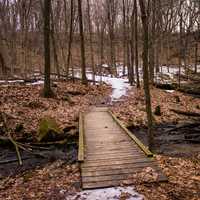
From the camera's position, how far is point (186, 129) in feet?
54.9

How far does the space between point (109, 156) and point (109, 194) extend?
8.41 feet

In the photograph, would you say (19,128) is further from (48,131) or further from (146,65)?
(146,65)

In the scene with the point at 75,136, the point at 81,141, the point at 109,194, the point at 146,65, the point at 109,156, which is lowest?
the point at 75,136

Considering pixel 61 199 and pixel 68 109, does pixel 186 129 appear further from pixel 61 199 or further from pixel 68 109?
pixel 61 199

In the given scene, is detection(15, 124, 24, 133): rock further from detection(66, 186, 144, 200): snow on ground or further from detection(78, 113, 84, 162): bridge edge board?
detection(66, 186, 144, 200): snow on ground

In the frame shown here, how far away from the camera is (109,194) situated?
26.7 ft

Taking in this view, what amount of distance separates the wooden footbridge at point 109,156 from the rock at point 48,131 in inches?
44.2

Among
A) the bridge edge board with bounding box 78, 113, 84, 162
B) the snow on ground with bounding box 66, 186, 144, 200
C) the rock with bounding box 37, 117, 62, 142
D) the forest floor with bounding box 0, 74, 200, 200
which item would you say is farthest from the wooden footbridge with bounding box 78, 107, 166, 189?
the rock with bounding box 37, 117, 62, 142

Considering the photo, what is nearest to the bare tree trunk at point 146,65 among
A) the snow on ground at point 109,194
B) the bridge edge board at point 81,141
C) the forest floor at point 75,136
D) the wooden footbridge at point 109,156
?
the wooden footbridge at point 109,156

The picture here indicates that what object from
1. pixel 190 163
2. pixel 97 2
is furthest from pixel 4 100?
pixel 97 2

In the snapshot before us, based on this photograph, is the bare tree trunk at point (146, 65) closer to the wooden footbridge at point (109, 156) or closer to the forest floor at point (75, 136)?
the wooden footbridge at point (109, 156)

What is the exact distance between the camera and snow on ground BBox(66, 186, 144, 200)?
7957mm

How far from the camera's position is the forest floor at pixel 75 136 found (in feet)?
28.2

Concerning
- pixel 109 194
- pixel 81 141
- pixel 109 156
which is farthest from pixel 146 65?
pixel 109 194
